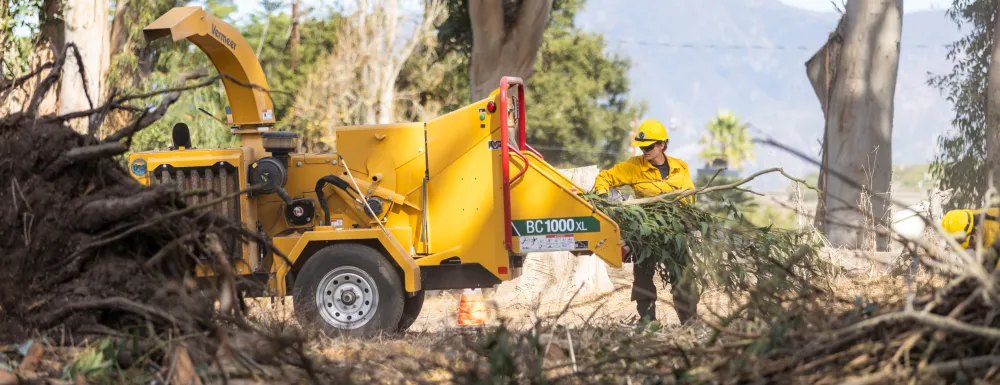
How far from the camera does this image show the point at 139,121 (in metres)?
6.63

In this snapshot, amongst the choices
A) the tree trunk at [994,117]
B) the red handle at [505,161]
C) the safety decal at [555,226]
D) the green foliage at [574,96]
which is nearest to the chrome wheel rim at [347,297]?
the red handle at [505,161]

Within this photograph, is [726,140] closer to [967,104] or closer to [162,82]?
[967,104]

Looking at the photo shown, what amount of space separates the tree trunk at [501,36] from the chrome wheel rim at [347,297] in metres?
8.10

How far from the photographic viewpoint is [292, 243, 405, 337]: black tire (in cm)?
921

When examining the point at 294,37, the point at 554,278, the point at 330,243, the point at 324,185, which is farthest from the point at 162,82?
the point at 294,37

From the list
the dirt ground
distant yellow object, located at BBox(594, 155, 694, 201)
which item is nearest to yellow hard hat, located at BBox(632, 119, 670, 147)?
distant yellow object, located at BBox(594, 155, 694, 201)

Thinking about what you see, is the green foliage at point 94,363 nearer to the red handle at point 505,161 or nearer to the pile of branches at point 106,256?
the pile of branches at point 106,256

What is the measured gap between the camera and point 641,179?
33.1ft

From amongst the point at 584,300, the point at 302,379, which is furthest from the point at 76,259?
the point at 584,300

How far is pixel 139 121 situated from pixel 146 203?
58cm

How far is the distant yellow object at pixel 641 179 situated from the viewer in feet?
32.7

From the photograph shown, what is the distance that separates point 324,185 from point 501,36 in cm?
798

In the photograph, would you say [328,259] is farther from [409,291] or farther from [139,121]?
[139,121]

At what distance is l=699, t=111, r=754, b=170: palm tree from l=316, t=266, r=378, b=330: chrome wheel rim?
90909 millimetres
